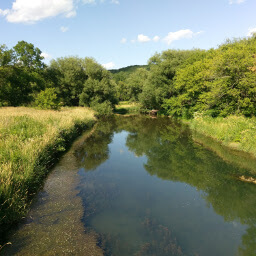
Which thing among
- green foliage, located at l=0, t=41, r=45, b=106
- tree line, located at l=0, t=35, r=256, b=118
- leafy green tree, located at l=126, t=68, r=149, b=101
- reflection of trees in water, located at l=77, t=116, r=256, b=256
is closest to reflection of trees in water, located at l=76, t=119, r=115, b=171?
reflection of trees in water, located at l=77, t=116, r=256, b=256

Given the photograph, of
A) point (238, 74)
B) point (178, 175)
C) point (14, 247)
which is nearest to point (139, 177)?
point (178, 175)

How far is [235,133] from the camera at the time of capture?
18734 mm

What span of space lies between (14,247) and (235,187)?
11058mm

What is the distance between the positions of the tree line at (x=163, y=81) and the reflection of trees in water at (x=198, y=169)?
813 centimetres

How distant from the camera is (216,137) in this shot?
21.4 m

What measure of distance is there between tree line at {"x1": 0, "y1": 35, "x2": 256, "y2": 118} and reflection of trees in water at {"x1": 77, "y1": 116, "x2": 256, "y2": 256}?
8.13 m

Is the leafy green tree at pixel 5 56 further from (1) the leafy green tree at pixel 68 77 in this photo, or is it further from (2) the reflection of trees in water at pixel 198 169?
(2) the reflection of trees in water at pixel 198 169

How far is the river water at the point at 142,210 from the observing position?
660cm

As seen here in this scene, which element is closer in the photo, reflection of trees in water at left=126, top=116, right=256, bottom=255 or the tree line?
reflection of trees in water at left=126, top=116, right=256, bottom=255

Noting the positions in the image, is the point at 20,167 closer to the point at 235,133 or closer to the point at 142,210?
the point at 142,210

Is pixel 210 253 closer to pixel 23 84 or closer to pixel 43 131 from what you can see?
pixel 43 131

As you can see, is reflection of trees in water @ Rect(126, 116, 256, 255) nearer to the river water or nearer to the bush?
the river water

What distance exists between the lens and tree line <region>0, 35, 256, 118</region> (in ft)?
76.8

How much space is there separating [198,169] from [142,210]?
685cm
